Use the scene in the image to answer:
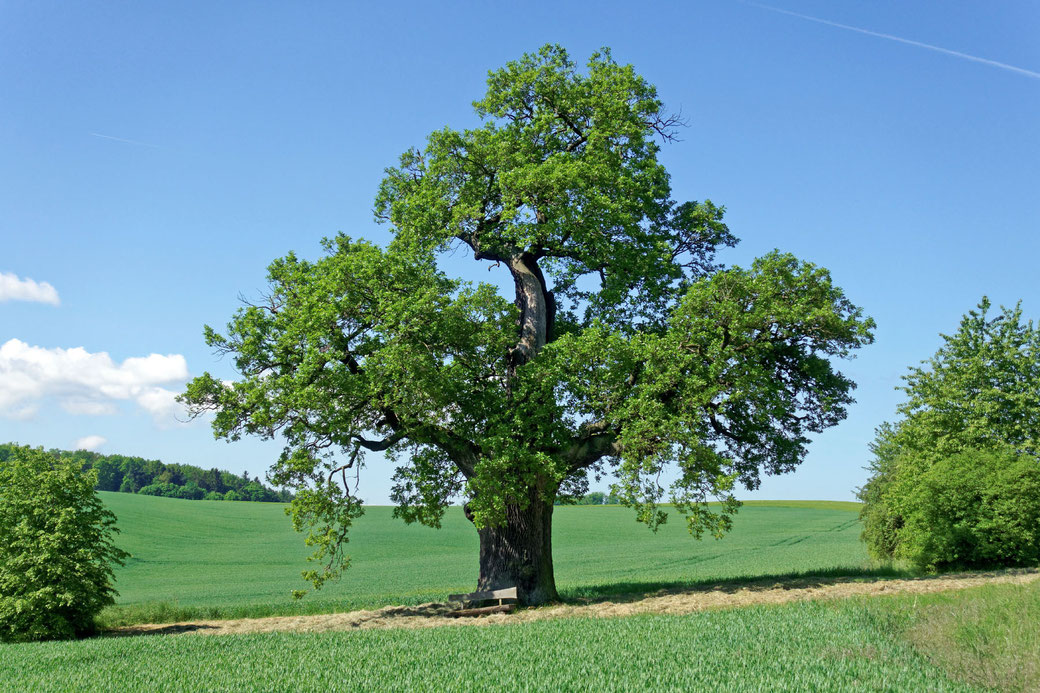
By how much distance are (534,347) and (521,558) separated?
6.13 m

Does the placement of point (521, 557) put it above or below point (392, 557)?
above

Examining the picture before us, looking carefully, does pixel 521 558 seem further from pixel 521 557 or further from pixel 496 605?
pixel 496 605

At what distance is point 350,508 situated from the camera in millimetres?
19797

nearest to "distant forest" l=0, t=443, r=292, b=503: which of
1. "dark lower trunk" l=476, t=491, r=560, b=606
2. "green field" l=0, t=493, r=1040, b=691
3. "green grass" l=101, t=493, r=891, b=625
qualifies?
"green grass" l=101, t=493, r=891, b=625

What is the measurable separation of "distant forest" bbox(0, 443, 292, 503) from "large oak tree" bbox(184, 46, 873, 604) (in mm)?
84206

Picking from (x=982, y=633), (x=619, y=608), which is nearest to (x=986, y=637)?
(x=982, y=633)

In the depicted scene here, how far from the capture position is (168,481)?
105 m

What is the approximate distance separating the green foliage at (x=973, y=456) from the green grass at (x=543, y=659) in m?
14.1

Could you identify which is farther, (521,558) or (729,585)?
(729,585)

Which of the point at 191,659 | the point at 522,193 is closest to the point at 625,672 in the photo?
the point at 191,659

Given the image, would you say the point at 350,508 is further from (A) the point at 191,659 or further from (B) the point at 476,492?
(A) the point at 191,659

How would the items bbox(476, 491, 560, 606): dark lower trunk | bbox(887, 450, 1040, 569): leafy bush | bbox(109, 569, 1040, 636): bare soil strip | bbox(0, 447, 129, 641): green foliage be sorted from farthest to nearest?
bbox(887, 450, 1040, 569): leafy bush, bbox(476, 491, 560, 606): dark lower trunk, bbox(0, 447, 129, 641): green foliage, bbox(109, 569, 1040, 636): bare soil strip

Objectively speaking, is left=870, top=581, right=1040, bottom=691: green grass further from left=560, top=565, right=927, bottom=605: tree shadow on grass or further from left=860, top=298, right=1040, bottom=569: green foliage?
left=860, top=298, right=1040, bottom=569: green foliage

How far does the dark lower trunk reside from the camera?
19.9 m
